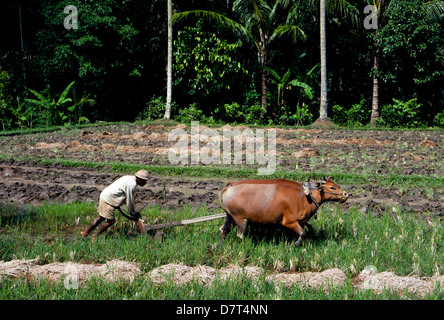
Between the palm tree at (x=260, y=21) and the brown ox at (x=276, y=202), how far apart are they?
15703mm

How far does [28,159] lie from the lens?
11367 millimetres

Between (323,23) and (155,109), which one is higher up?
(323,23)

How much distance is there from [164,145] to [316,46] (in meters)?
11.9

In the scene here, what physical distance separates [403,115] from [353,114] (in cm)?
230

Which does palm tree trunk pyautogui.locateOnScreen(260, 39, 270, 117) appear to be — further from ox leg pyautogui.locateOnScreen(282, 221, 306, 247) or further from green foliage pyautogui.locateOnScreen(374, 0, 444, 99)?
ox leg pyautogui.locateOnScreen(282, 221, 306, 247)

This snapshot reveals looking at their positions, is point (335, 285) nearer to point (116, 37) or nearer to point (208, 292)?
point (208, 292)

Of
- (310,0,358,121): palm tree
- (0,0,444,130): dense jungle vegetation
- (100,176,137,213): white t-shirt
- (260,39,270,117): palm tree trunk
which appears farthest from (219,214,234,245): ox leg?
(260,39,270,117): palm tree trunk

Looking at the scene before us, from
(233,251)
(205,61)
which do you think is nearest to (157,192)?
(233,251)

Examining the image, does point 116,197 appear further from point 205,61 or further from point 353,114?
point 353,114

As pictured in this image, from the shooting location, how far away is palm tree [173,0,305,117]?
790 inches

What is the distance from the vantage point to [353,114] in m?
21.3

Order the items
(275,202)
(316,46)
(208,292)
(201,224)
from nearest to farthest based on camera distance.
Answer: (208,292) < (275,202) < (201,224) < (316,46)

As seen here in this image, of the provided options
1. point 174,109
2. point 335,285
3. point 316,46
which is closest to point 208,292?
point 335,285

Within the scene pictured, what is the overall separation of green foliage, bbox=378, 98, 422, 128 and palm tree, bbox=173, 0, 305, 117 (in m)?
5.06
